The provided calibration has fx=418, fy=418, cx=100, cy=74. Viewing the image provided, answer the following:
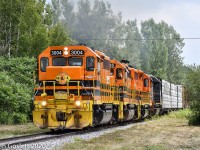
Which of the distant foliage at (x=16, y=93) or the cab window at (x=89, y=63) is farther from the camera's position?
the distant foliage at (x=16, y=93)

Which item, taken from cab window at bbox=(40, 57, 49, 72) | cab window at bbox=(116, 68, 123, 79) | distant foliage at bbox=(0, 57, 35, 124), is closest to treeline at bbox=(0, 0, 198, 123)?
distant foliage at bbox=(0, 57, 35, 124)

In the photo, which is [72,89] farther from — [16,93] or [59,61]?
[16,93]

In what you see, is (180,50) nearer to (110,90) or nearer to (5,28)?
(5,28)

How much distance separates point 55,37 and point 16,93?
13.6 metres

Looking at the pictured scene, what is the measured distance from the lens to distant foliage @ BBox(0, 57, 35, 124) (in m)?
22.9

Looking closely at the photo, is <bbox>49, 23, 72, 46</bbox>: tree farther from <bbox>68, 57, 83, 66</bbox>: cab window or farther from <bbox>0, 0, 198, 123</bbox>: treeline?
<bbox>68, 57, 83, 66</bbox>: cab window

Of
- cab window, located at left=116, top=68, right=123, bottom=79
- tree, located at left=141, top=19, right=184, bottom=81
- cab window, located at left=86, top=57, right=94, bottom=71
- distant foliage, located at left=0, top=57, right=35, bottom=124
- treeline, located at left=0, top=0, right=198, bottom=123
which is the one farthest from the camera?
Answer: tree, located at left=141, top=19, right=184, bottom=81

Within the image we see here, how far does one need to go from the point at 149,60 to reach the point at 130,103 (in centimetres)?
5690

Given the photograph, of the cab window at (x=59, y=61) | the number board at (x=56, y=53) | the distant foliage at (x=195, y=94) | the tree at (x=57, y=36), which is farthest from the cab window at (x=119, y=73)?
the tree at (x=57, y=36)

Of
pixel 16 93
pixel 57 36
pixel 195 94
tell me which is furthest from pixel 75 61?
pixel 57 36

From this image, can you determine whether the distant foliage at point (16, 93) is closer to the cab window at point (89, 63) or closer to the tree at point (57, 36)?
the cab window at point (89, 63)

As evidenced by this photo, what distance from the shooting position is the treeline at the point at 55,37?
2675cm

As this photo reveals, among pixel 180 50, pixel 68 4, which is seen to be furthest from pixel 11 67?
pixel 180 50

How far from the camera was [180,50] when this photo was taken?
87.4 m
